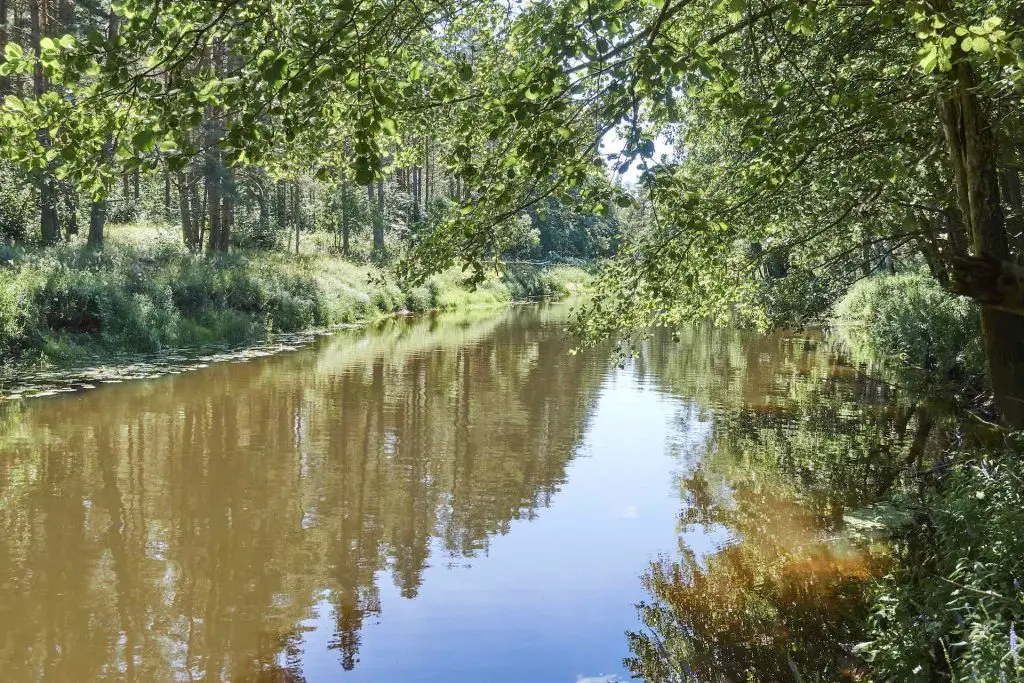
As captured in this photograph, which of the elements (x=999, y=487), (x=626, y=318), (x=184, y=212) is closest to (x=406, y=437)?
(x=626, y=318)

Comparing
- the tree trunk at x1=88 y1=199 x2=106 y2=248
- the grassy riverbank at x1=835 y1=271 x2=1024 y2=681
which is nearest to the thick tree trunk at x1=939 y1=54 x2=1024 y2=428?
the grassy riverbank at x1=835 y1=271 x2=1024 y2=681

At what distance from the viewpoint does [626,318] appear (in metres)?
9.49

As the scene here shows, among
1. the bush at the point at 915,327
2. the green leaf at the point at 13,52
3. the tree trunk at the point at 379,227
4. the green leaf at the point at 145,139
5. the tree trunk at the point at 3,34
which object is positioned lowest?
the bush at the point at 915,327

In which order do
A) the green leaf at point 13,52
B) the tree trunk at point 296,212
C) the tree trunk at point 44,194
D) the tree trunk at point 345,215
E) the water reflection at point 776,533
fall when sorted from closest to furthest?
the green leaf at point 13,52 < the water reflection at point 776,533 < the tree trunk at point 44,194 < the tree trunk at point 296,212 < the tree trunk at point 345,215

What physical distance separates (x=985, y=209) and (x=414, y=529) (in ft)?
19.3

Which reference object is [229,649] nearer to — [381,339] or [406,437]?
[406,437]

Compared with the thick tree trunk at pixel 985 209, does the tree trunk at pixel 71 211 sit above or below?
above

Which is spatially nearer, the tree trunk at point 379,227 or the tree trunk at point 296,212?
the tree trunk at point 296,212

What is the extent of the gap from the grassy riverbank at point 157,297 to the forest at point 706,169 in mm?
118

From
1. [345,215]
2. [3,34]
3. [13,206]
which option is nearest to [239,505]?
[13,206]

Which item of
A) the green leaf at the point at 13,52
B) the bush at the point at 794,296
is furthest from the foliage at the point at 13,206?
the green leaf at the point at 13,52

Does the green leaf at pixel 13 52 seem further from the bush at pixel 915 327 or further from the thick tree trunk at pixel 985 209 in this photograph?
the bush at pixel 915 327

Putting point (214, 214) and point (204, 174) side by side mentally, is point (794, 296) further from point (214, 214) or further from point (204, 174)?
point (214, 214)

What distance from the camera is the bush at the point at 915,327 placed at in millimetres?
14961
